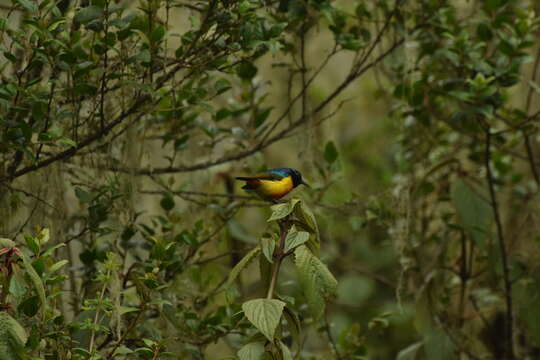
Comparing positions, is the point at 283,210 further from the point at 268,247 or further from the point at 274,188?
the point at 274,188

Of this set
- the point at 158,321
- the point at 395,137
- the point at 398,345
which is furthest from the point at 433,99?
the point at 398,345

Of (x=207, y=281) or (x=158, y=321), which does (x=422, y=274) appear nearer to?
(x=207, y=281)

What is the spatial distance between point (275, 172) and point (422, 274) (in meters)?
1.22

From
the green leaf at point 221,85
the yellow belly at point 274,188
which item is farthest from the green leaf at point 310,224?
the green leaf at point 221,85

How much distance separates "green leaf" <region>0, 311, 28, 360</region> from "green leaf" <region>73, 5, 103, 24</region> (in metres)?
0.75

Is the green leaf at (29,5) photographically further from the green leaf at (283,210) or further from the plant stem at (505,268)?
the plant stem at (505,268)

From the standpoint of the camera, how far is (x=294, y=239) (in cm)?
137

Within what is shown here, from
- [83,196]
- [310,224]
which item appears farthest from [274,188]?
[83,196]

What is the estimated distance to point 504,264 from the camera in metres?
2.64

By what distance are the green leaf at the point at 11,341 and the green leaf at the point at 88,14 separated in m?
0.75

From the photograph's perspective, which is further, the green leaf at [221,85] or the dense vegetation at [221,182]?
the green leaf at [221,85]

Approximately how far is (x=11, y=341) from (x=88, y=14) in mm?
788

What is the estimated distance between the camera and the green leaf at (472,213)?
8.51ft


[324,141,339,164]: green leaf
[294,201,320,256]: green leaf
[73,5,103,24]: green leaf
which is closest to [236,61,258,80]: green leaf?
[324,141,339,164]: green leaf
